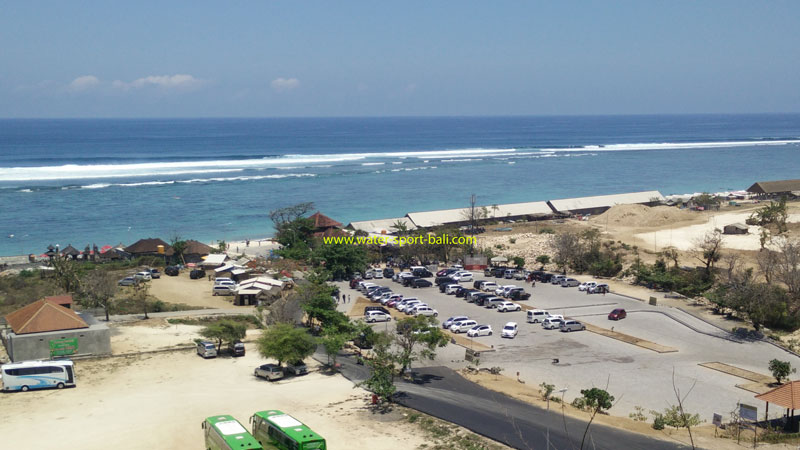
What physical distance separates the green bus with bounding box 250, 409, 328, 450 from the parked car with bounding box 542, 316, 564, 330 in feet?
52.6

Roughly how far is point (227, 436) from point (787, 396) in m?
14.8

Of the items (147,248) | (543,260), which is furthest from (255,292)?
(543,260)

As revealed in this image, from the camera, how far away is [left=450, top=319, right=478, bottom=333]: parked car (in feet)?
101

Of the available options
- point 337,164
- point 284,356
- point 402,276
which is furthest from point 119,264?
point 337,164

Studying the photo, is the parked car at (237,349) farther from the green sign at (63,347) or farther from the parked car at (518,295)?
the parked car at (518,295)

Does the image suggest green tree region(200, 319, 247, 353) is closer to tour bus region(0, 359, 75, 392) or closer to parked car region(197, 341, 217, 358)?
parked car region(197, 341, 217, 358)

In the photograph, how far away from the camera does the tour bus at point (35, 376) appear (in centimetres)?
2319

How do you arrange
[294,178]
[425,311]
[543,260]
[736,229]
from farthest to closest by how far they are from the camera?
[294,178], [736,229], [543,260], [425,311]

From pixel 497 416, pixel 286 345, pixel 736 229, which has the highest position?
pixel 286 345

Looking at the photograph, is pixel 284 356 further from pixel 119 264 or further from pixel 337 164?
pixel 337 164

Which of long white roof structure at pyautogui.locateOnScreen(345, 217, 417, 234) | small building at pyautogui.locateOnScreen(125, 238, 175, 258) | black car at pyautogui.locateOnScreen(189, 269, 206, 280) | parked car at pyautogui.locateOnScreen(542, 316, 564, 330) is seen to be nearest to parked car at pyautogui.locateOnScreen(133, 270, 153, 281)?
black car at pyautogui.locateOnScreen(189, 269, 206, 280)

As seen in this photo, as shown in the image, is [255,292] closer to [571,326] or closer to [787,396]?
[571,326]

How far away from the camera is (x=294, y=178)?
3792 inches

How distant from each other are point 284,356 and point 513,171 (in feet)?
279
